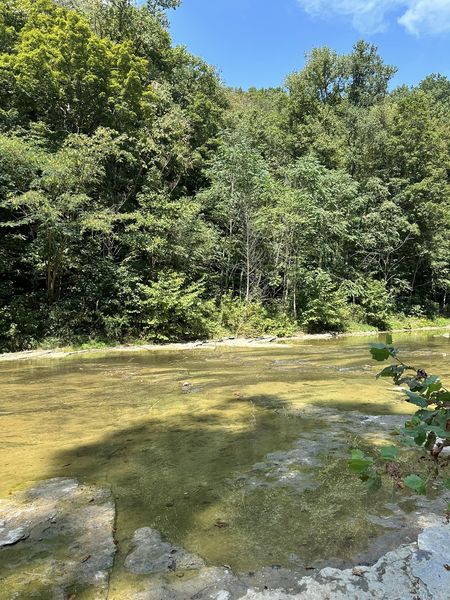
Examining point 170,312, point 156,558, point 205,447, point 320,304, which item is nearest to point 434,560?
point 156,558

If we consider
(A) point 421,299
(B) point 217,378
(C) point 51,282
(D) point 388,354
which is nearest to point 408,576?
(D) point 388,354

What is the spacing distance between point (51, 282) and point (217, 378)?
9718 millimetres

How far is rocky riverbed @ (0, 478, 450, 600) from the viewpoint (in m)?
2.17

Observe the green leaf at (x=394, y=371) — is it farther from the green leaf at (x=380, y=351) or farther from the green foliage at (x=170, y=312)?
the green foliage at (x=170, y=312)

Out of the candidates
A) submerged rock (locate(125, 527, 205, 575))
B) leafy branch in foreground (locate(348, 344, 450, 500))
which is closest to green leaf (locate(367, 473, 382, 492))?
leafy branch in foreground (locate(348, 344, 450, 500))

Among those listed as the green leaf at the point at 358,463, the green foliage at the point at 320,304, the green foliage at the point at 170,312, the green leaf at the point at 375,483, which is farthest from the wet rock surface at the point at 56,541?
the green foliage at the point at 320,304

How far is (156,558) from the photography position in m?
2.50

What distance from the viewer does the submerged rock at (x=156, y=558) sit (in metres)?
2.41

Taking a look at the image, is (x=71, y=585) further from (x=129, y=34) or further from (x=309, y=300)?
(x=129, y=34)

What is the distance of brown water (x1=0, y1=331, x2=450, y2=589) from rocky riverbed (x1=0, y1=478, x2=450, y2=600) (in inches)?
3.9

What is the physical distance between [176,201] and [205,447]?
51.6 ft

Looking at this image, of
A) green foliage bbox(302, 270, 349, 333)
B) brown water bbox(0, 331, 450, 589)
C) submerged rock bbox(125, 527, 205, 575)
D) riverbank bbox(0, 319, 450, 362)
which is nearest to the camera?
submerged rock bbox(125, 527, 205, 575)

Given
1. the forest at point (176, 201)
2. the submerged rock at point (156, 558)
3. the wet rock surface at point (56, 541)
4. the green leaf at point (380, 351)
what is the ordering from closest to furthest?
the green leaf at point (380, 351) → the wet rock surface at point (56, 541) → the submerged rock at point (156, 558) → the forest at point (176, 201)

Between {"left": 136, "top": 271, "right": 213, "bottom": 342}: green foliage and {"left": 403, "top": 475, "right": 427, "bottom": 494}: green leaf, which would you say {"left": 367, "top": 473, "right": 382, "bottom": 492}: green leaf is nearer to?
{"left": 403, "top": 475, "right": 427, "bottom": 494}: green leaf
